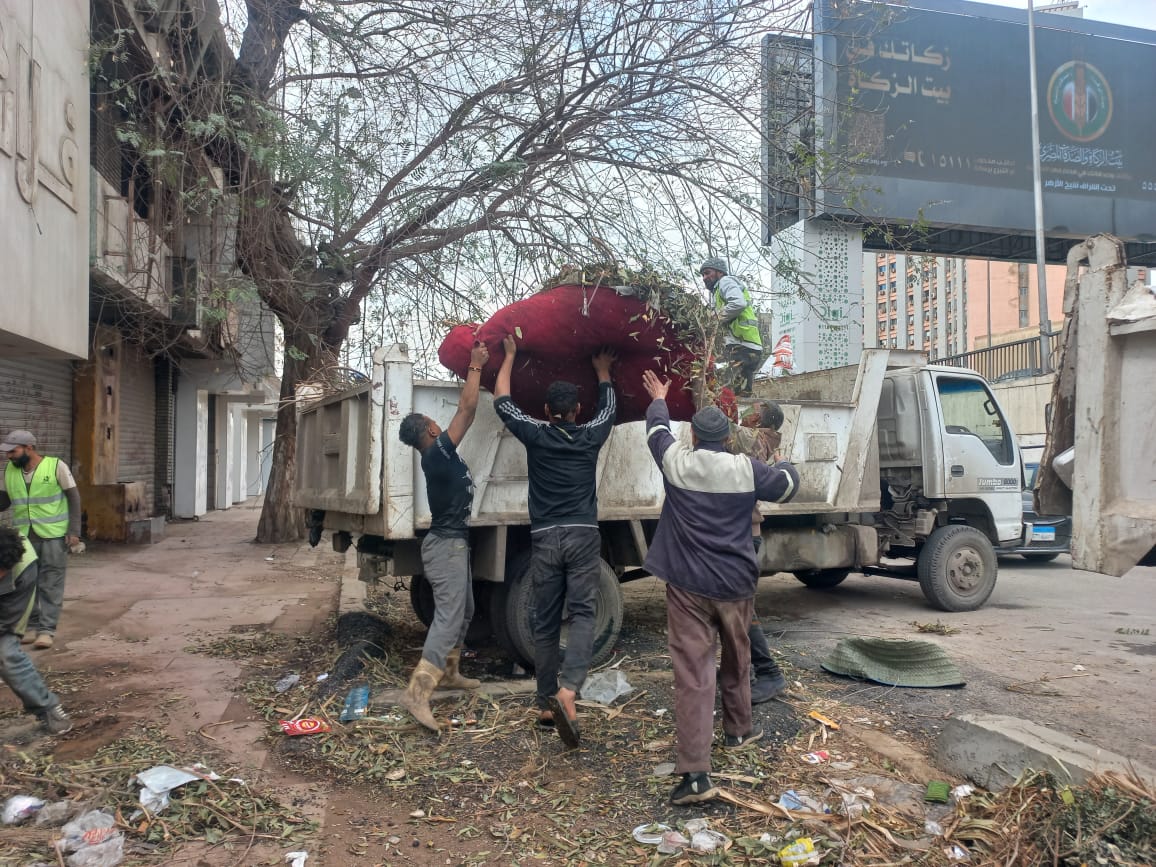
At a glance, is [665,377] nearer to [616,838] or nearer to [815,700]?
[815,700]

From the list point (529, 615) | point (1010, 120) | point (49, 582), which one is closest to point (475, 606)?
point (529, 615)

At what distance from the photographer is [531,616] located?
5055 millimetres

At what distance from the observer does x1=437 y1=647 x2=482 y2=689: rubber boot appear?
186 inches

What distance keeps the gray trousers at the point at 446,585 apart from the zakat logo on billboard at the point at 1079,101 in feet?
65.0

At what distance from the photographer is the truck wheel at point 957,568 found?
757cm

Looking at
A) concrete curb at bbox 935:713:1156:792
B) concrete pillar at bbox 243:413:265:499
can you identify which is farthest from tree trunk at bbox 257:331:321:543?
concrete pillar at bbox 243:413:265:499

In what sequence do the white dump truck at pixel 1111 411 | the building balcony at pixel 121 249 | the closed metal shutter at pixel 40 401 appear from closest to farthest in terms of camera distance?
the white dump truck at pixel 1111 411
the building balcony at pixel 121 249
the closed metal shutter at pixel 40 401

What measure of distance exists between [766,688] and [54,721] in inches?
146

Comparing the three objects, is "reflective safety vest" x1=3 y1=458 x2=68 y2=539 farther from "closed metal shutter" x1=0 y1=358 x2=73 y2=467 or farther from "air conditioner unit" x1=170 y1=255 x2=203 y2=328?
"air conditioner unit" x1=170 y1=255 x2=203 y2=328

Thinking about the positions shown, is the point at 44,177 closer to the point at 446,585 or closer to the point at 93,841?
the point at 446,585

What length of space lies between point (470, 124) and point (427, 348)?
2175mm

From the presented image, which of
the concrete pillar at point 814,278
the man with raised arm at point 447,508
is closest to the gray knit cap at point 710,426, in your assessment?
the man with raised arm at point 447,508

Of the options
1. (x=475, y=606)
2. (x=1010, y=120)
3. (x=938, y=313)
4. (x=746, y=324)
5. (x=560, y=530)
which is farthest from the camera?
(x=938, y=313)

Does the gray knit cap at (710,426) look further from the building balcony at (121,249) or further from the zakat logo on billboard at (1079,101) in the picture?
the zakat logo on billboard at (1079,101)
